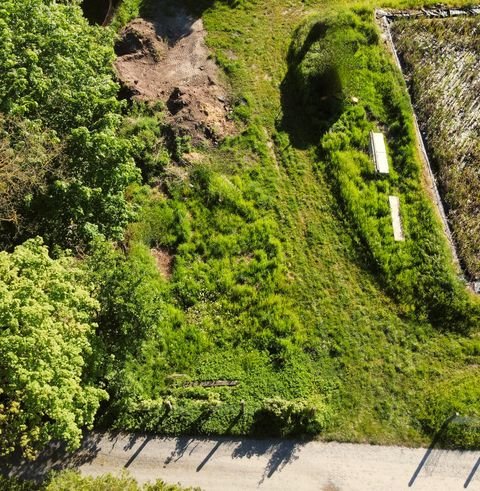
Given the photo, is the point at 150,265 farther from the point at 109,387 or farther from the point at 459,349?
the point at 459,349

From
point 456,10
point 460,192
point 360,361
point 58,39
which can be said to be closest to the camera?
point 58,39

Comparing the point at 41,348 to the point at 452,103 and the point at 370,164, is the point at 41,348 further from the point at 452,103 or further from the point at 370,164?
the point at 452,103

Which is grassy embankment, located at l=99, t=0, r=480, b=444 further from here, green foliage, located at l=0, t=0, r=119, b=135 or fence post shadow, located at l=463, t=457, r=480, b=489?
green foliage, located at l=0, t=0, r=119, b=135

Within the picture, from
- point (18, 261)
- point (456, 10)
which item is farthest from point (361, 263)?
point (456, 10)

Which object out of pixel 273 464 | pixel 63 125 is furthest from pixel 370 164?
pixel 273 464

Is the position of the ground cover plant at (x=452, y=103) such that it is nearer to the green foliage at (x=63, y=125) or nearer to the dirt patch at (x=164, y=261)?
the dirt patch at (x=164, y=261)

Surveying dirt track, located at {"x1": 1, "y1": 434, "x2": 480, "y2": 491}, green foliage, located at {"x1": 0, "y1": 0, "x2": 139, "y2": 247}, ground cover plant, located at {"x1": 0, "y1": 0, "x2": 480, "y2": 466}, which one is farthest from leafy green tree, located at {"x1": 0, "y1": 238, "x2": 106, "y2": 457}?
dirt track, located at {"x1": 1, "y1": 434, "x2": 480, "y2": 491}

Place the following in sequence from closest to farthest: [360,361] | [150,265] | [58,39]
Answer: [58,39], [360,361], [150,265]
